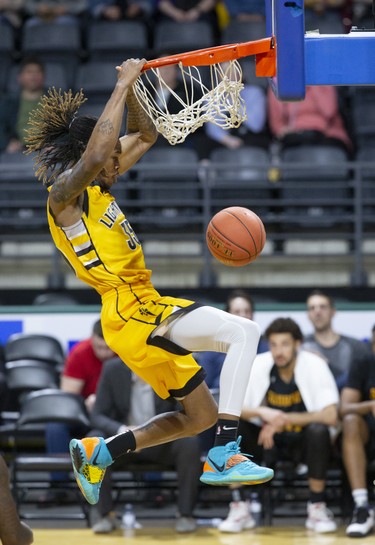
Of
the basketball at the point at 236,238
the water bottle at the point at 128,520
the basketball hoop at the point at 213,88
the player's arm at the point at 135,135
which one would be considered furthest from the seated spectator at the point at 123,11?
the basketball at the point at 236,238

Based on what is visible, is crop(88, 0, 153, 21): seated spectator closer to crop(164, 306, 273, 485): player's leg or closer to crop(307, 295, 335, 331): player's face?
crop(307, 295, 335, 331): player's face

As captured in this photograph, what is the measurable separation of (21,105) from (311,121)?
9.45ft

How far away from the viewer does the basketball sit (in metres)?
5.67

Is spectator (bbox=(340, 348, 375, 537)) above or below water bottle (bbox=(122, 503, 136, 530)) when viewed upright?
above

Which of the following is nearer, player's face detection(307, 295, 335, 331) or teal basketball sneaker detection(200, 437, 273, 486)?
teal basketball sneaker detection(200, 437, 273, 486)

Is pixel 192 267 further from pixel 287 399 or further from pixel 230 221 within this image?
pixel 230 221

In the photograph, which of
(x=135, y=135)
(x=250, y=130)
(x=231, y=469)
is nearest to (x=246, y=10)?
(x=250, y=130)

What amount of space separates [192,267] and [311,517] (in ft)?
10.7

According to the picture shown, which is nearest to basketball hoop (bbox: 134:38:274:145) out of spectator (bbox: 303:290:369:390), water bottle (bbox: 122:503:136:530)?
spectator (bbox: 303:290:369:390)

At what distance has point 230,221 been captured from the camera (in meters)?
5.74

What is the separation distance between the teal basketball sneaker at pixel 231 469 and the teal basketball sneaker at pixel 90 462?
0.61 m

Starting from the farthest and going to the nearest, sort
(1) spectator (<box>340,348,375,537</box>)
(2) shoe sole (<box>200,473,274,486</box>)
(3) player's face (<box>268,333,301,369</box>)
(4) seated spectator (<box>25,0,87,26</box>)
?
(4) seated spectator (<box>25,0,87,26</box>) → (3) player's face (<box>268,333,301,369</box>) → (1) spectator (<box>340,348,375,537</box>) → (2) shoe sole (<box>200,473,274,486</box>)

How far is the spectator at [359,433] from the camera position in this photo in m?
8.07

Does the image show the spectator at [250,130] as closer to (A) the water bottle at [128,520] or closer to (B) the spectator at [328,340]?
(B) the spectator at [328,340]
